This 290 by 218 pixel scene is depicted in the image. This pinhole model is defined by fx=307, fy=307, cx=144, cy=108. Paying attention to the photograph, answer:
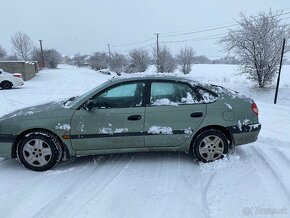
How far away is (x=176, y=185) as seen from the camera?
4.20 m

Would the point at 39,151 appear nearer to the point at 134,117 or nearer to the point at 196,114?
the point at 134,117

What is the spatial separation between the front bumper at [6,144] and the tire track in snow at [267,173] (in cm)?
379

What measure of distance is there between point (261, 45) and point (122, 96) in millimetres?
20171

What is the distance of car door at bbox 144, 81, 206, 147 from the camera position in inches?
191

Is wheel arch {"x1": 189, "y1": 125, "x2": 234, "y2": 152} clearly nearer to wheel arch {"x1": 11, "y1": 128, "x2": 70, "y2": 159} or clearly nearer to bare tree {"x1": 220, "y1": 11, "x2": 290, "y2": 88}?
wheel arch {"x1": 11, "y1": 128, "x2": 70, "y2": 159}

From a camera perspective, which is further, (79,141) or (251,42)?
(251,42)

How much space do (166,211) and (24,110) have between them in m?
3.05

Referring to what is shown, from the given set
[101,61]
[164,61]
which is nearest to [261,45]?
[164,61]

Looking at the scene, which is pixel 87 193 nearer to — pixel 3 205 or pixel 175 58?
pixel 3 205

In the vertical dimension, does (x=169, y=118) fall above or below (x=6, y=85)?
above

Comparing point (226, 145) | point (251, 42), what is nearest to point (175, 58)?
point (251, 42)

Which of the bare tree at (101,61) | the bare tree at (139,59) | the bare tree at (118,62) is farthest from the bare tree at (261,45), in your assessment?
the bare tree at (101,61)

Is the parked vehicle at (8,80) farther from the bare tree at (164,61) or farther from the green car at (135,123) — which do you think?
the bare tree at (164,61)

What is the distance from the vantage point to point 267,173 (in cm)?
452
